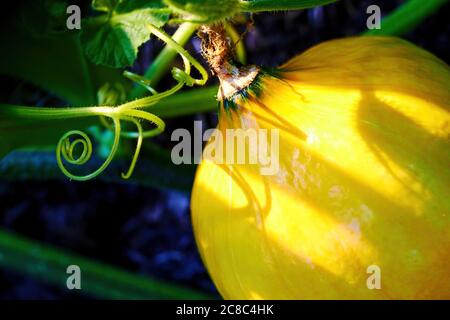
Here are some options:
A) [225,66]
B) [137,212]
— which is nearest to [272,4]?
[225,66]

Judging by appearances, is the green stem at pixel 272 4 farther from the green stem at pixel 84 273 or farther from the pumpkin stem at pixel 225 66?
the green stem at pixel 84 273

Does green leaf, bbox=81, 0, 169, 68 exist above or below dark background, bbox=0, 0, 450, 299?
below

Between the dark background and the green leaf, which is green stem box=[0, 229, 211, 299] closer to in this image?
the dark background

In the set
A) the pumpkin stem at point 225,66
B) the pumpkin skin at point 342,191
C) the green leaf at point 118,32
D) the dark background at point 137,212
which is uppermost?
the dark background at point 137,212

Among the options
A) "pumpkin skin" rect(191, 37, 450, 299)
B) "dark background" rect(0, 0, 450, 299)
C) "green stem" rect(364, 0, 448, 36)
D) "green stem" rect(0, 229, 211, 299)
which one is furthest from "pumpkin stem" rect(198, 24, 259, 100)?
"dark background" rect(0, 0, 450, 299)

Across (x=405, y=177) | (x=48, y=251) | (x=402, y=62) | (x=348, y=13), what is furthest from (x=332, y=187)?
(x=348, y=13)

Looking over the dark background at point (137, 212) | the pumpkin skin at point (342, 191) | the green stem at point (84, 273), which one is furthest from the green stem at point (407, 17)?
the green stem at point (84, 273)
